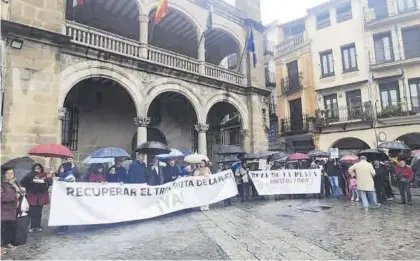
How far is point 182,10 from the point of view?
1512 cm

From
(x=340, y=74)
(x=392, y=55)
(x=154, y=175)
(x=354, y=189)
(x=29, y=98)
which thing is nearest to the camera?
(x=154, y=175)

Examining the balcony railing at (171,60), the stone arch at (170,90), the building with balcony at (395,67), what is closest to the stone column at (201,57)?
the balcony railing at (171,60)

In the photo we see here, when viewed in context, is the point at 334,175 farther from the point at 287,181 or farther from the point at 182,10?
the point at 182,10

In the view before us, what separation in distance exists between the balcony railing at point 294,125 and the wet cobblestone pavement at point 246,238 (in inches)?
614

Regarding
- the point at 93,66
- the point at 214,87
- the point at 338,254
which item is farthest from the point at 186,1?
the point at 338,254

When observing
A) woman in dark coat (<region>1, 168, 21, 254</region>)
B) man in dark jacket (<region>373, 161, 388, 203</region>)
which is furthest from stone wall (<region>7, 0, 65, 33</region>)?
man in dark jacket (<region>373, 161, 388, 203</region>)

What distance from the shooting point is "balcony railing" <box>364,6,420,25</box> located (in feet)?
69.2

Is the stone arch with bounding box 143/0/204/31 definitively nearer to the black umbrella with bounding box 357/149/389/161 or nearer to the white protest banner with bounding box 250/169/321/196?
the white protest banner with bounding box 250/169/321/196

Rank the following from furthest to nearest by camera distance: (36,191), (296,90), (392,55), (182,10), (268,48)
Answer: (268,48) → (296,90) → (392,55) → (182,10) → (36,191)

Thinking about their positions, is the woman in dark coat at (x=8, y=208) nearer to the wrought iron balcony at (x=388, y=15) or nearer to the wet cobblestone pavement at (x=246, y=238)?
the wet cobblestone pavement at (x=246, y=238)

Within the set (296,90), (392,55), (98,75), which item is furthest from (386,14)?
(98,75)

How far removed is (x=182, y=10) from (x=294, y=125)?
14.5 meters

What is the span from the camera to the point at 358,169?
382 inches

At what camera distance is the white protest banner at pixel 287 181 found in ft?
40.1
